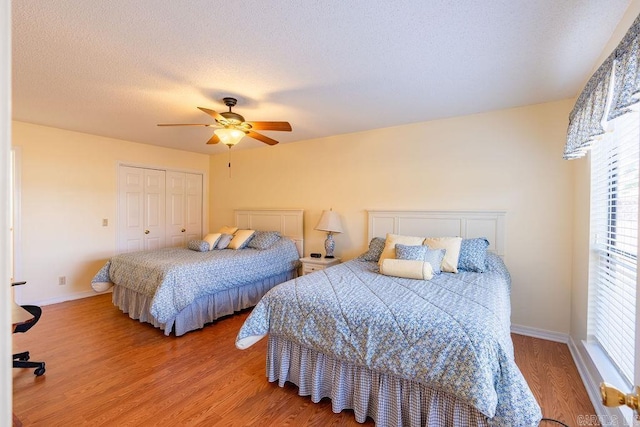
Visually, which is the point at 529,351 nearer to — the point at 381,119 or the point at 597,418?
the point at 597,418

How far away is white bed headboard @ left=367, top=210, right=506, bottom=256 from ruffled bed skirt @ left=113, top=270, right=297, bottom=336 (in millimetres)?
1726

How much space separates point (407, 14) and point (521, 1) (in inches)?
23.2

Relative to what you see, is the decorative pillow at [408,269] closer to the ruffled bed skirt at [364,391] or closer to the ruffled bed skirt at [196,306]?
the ruffled bed skirt at [364,391]

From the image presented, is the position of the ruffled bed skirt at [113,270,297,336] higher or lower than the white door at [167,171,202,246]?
lower

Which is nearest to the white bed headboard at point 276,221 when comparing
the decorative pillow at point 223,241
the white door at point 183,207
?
the decorative pillow at point 223,241

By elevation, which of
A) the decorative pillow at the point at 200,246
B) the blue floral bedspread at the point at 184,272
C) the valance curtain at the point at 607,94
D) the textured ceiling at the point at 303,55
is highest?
the textured ceiling at the point at 303,55

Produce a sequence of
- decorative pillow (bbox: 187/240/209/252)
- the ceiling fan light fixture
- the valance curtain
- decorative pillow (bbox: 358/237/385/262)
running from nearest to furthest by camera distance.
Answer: the valance curtain → the ceiling fan light fixture → decorative pillow (bbox: 358/237/385/262) → decorative pillow (bbox: 187/240/209/252)

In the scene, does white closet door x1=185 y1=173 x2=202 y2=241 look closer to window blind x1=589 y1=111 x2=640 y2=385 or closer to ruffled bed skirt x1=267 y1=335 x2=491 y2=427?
ruffled bed skirt x1=267 y1=335 x2=491 y2=427

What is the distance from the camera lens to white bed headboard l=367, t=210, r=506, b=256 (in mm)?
3301

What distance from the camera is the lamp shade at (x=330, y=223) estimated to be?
405 cm

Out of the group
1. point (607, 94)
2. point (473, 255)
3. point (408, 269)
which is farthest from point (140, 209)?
point (607, 94)

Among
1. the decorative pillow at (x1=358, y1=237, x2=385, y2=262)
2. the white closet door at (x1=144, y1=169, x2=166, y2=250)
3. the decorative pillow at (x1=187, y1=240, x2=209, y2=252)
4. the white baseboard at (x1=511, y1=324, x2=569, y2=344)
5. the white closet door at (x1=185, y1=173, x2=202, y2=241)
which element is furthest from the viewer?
the white closet door at (x1=185, y1=173, x2=202, y2=241)

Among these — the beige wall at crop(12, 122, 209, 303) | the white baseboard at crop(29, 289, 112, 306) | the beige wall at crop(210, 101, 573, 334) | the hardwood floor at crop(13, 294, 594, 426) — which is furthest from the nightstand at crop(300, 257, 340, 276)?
the white baseboard at crop(29, 289, 112, 306)

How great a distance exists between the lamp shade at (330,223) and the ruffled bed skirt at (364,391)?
1.92m
